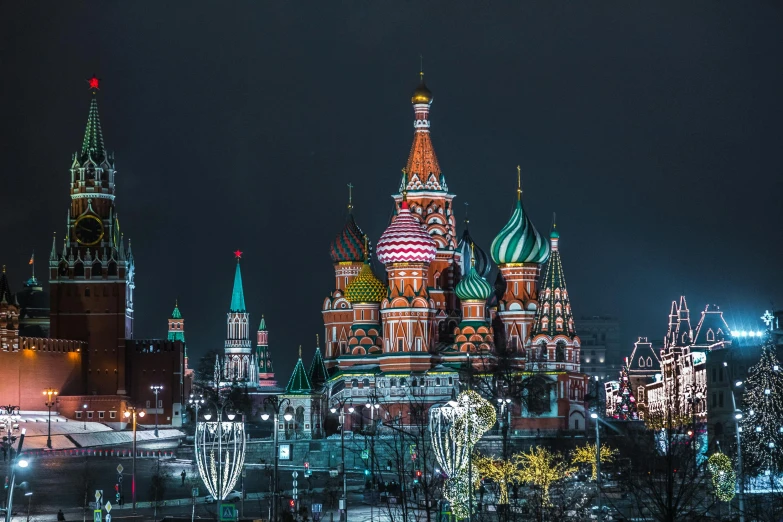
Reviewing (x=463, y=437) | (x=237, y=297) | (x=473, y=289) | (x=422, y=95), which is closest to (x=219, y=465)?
(x=463, y=437)

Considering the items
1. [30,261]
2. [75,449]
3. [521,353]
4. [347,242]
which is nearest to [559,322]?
[521,353]

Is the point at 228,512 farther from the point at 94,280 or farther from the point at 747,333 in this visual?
the point at 94,280

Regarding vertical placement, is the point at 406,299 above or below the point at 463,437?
above

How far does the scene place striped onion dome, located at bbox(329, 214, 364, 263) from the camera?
10288 centimetres

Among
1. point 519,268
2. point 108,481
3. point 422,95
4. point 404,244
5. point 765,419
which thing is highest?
point 422,95

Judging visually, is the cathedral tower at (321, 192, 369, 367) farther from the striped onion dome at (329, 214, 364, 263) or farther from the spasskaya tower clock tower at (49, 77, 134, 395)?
the spasskaya tower clock tower at (49, 77, 134, 395)

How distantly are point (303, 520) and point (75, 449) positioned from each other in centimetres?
4526

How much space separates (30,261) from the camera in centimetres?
13725

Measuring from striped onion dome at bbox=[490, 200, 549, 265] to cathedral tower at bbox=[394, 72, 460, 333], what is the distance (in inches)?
171

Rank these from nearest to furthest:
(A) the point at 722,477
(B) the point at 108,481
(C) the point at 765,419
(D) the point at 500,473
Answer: (A) the point at 722,477 < (D) the point at 500,473 < (C) the point at 765,419 < (B) the point at 108,481

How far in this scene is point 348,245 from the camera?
103062 mm

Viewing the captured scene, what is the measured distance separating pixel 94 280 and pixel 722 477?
7898 centimetres

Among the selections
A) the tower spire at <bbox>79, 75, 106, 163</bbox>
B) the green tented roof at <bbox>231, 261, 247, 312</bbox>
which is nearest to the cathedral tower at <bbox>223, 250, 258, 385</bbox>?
the green tented roof at <bbox>231, 261, 247, 312</bbox>

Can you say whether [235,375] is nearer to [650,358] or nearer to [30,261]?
[30,261]
